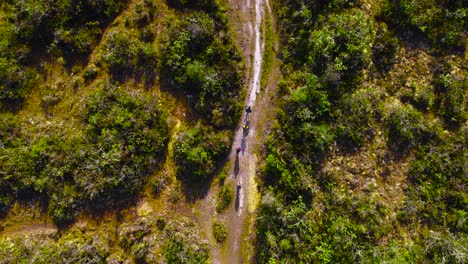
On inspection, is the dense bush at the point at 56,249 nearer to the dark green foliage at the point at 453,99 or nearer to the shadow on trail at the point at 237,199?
the shadow on trail at the point at 237,199

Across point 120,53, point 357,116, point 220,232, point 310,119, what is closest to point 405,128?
point 357,116

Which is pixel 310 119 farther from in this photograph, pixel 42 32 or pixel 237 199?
pixel 42 32

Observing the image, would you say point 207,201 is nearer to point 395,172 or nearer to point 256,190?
point 256,190

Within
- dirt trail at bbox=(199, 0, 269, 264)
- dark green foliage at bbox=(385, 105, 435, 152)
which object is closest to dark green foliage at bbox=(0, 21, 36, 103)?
dirt trail at bbox=(199, 0, 269, 264)

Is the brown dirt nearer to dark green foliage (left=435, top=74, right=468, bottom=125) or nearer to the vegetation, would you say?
the vegetation

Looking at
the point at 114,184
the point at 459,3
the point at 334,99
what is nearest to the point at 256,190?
the point at 334,99

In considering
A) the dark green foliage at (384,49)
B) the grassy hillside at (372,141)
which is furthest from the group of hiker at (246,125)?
the dark green foliage at (384,49)

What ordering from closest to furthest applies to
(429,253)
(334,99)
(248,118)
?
(429,253), (334,99), (248,118)
